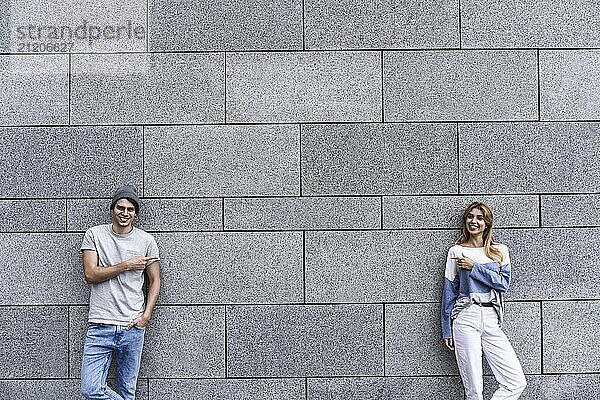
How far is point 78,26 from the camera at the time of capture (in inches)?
337

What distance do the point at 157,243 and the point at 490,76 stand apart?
12.1 ft

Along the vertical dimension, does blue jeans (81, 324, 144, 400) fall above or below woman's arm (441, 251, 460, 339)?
below

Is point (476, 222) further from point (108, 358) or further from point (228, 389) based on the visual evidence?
point (108, 358)

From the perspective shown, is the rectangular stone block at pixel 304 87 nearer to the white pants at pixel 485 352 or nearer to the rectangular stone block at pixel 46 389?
the white pants at pixel 485 352

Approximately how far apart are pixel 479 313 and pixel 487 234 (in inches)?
30.3

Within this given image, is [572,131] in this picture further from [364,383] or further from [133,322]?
[133,322]

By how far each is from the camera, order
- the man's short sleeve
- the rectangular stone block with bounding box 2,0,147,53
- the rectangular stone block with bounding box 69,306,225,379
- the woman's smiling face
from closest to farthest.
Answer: the man's short sleeve → the woman's smiling face → the rectangular stone block with bounding box 69,306,225,379 → the rectangular stone block with bounding box 2,0,147,53

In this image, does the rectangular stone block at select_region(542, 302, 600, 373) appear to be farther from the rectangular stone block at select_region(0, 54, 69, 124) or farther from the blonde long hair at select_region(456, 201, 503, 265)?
the rectangular stone block at select_region(0, 54, 69, 124)

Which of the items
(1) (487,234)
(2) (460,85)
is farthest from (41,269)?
(2) (460,85)

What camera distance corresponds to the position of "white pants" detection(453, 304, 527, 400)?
8008 millimetres

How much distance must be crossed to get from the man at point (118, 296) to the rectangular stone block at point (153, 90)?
0.84 meters

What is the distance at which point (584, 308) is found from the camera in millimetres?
8469

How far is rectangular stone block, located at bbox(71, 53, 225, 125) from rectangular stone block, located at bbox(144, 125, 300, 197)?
17cm

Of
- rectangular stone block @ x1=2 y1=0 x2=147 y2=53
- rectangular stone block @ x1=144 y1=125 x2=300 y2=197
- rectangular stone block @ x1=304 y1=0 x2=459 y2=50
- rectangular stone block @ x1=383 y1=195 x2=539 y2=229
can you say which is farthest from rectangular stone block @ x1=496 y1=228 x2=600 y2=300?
rectangular stone block @ x1=2 y1=0 x2=147 y2=53
